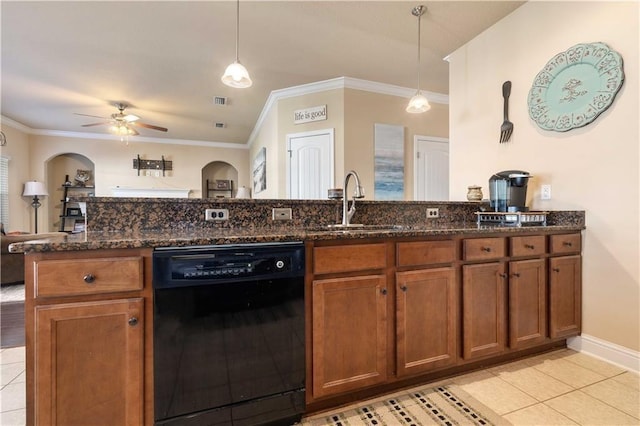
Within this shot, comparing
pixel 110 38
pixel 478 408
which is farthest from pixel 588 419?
pixel 110 38

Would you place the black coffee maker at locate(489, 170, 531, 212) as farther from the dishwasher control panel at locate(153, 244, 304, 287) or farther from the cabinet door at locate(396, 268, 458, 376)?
the dishwasher control panel at locate(153, 244, 304, 287)

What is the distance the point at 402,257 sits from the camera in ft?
5.06

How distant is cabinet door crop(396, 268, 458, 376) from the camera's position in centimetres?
154

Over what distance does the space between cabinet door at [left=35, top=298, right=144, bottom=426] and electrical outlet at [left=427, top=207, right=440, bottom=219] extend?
80.6 inches

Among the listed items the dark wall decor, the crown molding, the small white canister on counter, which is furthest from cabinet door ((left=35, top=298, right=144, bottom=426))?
the dark wall decor

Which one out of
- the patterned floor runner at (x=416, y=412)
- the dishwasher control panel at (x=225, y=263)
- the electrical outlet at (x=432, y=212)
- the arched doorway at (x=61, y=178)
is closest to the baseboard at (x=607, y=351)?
the patterned floor runner at (x=416, y=412)

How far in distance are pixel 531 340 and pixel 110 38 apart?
452 cm

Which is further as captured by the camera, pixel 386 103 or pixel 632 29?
pixel 386 103

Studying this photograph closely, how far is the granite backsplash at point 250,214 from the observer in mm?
1608

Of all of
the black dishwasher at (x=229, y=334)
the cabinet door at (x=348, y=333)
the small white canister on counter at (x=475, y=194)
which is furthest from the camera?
the small white canister on counter at (x=475, y=194)

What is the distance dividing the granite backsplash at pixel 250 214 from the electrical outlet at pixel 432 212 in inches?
1.0

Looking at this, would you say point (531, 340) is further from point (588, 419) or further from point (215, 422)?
point (215, 422)

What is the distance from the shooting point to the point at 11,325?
2.53 meters

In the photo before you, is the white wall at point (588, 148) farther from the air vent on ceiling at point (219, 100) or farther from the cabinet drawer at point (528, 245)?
the air vent on ceiling at point (219, 100)
